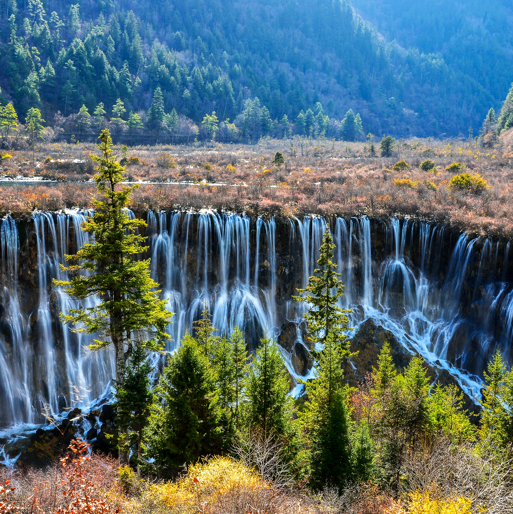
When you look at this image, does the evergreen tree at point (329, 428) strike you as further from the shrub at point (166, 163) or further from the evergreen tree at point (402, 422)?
the shrub at point (166, 163)

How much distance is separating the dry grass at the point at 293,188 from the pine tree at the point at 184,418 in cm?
2025

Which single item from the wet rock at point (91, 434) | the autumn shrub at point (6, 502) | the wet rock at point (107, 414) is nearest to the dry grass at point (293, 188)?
the wet rock at point (107, 414)

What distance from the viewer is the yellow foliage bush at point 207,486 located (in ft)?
33.8

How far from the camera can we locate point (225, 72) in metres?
147

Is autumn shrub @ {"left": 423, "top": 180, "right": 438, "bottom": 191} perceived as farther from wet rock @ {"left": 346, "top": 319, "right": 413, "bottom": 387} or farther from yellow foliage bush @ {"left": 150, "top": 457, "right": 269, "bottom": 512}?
yellow foliage bush @ {"left": 150, "top": 457, "right": 269, "bottom": 512}

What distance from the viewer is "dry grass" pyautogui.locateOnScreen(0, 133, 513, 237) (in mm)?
32625

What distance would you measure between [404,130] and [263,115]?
2554 inches

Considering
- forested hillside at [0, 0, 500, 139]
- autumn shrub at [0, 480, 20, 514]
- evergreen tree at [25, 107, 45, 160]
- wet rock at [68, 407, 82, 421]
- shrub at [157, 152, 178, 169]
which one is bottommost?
wet rock at [68, 407, 82, 421]

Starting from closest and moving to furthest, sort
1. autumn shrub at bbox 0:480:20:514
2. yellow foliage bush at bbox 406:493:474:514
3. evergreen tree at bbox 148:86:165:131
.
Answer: autumn shrub at bbox 0:480:20:514
yellow foliage bush at bbox 406:493:474:514
evergreen tree at bbox 148:86:165:131

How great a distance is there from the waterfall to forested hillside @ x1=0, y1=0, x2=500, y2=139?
242 ft

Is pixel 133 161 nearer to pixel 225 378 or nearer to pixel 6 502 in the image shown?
pixel 225 378

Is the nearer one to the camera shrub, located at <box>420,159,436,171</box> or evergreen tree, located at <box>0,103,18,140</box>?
shrub, located at <box>420,159,436,171</box>

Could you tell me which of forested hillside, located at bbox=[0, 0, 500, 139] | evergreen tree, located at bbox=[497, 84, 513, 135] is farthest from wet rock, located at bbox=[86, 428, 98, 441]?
evergreen tree, located at bbox=[497, 84, 513, 135]

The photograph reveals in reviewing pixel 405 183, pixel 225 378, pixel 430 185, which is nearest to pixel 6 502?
pixel 225 378
